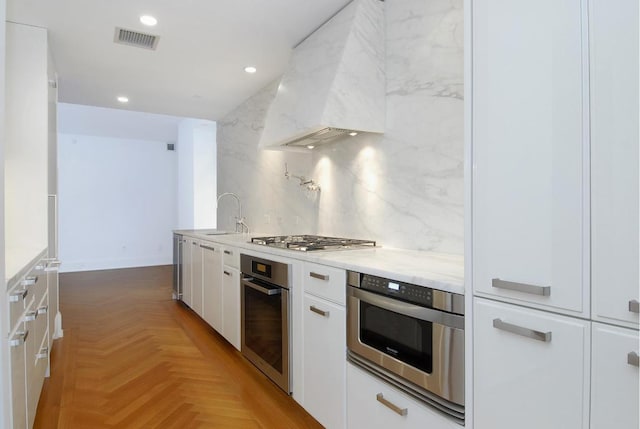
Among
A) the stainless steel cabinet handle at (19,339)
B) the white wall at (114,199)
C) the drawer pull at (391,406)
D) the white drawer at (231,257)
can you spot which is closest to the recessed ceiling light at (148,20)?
the white drawer at (231,257)

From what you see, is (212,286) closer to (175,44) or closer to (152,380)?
(152,380)

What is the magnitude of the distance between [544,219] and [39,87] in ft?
11.1

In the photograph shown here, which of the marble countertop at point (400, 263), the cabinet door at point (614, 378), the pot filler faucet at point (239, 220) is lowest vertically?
the cabinet door at point (614, 378)

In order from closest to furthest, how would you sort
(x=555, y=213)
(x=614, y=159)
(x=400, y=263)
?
(x=614, y=159), (x=555, y=213), (x=400, y=263)

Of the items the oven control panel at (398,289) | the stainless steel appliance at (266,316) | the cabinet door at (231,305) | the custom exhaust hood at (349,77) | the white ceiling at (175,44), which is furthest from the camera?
the cabinet door at (231,305)

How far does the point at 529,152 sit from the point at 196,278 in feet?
12.0

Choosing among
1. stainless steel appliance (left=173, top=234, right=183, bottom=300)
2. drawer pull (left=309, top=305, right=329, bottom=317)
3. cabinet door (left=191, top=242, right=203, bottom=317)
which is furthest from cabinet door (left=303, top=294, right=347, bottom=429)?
stainless steel appliance (left=173, top=234, right=183, bottom=300)

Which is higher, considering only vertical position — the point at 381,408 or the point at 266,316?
the point at 266,316

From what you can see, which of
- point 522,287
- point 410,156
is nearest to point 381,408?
point 522,287

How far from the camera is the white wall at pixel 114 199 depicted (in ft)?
24.5

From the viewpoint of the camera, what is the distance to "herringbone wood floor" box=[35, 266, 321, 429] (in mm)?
2152

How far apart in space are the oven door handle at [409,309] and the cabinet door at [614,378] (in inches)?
15.9

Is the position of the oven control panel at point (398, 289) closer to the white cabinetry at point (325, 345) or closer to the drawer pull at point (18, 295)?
the white cabinetry at point (325, 345)

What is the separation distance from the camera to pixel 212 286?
11.8ft
